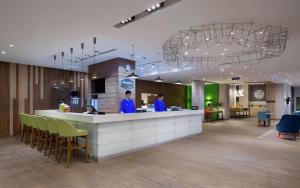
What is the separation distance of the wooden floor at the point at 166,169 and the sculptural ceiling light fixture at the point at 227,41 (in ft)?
9.35

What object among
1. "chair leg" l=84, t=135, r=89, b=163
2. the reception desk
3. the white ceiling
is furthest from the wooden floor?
the white ceiling

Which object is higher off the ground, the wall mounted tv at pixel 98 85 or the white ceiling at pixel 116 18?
the white ceiling at pixel 116 18

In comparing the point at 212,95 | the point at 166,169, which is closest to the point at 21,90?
the point at 166,169

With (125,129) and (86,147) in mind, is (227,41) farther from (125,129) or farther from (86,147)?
(86,147)

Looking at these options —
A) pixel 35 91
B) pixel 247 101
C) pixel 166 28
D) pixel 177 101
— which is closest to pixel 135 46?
pixel 166 28

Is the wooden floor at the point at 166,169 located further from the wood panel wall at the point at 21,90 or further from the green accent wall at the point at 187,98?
the green accent wall at the point at 187,98

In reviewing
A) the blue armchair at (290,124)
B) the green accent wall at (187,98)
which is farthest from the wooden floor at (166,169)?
the green accent wall at (187,98)

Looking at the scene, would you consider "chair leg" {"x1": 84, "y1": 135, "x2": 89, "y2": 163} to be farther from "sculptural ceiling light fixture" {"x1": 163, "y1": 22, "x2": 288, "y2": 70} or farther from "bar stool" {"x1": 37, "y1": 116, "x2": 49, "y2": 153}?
"sculptural ceiling light fixture" {"x1": 163, "y1": 22, "x2": 288, "y2": 70}

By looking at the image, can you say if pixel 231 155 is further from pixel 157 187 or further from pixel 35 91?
pixel 35 91

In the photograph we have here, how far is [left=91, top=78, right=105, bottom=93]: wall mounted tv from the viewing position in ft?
30.3

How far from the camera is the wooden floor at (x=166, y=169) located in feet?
12.2

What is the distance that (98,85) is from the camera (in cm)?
941

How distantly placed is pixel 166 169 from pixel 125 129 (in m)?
1.73

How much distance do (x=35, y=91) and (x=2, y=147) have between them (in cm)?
382
